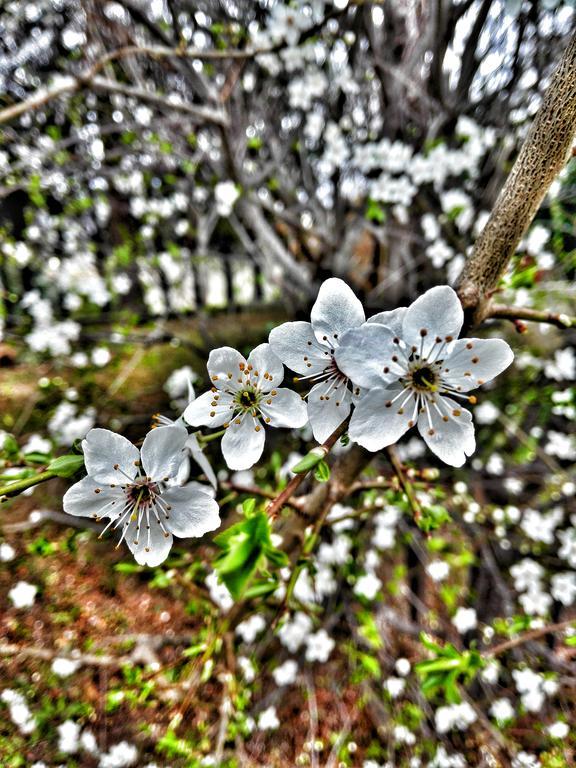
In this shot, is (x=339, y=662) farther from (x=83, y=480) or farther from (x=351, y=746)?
(x=83, y=480)

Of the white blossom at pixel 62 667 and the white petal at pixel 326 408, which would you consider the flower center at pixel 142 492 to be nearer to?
the white petal at pixel 326 408

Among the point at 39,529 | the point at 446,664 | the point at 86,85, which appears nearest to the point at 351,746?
the point at 446,664

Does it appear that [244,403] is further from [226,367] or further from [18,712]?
[18,712]

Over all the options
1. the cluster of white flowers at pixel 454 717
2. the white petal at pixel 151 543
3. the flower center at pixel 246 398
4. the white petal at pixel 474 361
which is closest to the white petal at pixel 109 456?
the white petal at pixel 151 543

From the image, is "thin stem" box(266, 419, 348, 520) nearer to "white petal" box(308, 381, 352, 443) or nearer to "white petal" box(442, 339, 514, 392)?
"white petal" box(308, 381, 352, 443)

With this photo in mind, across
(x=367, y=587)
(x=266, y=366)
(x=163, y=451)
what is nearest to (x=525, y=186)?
(x=266, y=366)

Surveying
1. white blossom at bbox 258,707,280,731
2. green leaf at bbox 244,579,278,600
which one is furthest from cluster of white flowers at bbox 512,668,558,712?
green leaf at bbox 244,579,278,600
